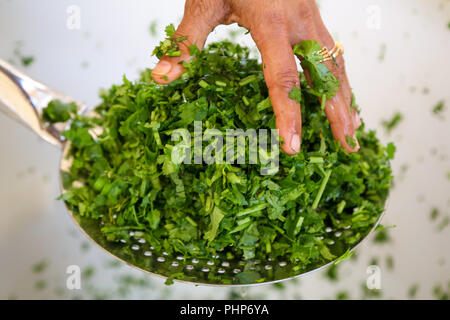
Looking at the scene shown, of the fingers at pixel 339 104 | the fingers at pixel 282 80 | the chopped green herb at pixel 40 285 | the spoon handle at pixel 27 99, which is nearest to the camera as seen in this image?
the fingers at pixel 282 80

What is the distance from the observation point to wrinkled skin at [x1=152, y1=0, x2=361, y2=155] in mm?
874

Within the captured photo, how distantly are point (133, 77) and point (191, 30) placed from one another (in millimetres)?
877

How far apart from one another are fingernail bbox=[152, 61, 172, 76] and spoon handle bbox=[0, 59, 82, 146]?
1.62 feet

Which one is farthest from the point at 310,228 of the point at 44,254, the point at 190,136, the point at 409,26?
the point at 409,26

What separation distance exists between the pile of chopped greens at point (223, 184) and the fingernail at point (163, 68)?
53 millimetres

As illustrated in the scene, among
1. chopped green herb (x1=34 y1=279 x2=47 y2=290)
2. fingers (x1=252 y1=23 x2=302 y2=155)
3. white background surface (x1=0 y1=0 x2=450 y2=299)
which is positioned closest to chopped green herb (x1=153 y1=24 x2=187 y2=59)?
fingers (x1=252 y1=23 x2=302 y2=155)

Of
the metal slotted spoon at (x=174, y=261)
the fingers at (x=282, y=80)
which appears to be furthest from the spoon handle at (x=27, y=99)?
the fingers at (x=282, y=80)

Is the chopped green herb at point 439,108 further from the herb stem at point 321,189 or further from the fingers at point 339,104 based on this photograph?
the herb stem at point 321,189

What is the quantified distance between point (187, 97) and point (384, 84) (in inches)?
46.8

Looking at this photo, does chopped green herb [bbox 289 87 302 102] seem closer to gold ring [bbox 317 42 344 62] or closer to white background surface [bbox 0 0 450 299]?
gold ring [bbox 317 42 344 62]

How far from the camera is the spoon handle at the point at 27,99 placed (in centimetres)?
115

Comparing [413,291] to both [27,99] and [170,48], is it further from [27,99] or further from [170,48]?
[27,99]

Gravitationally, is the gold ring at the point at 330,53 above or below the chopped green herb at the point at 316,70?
above

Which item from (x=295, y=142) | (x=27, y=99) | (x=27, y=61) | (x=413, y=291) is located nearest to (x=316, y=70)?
(x=295, y=142)
